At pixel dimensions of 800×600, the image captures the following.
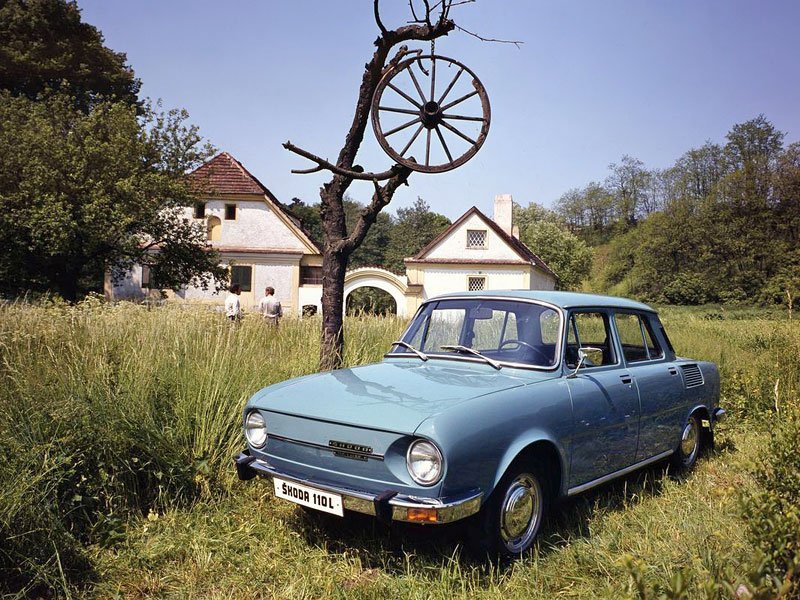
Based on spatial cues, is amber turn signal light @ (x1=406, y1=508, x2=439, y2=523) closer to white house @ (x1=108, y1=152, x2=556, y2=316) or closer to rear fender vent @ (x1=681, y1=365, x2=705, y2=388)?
rear fender vent @ (x1=681, y1=365, x2=705, y2=388)

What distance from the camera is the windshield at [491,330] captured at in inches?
174

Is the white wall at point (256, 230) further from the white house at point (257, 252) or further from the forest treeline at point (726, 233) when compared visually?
the forest treeline at point (726, 233)

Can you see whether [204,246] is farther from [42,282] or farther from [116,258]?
[42,282]

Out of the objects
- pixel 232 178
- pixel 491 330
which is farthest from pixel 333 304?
pixel 232 178

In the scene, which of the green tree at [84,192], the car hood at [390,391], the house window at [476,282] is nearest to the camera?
the car hood at [390,391]

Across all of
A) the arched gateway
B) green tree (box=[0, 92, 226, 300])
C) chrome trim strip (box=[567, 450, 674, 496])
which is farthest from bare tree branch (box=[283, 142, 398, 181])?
the arched gateway

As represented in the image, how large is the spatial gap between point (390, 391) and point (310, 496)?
0.77 metres

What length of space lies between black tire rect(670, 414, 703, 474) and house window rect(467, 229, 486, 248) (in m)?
33.0

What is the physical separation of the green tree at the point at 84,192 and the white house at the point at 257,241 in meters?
8.17

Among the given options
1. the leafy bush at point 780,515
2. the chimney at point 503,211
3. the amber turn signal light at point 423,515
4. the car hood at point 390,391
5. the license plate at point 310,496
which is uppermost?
the chimney at point 503,211

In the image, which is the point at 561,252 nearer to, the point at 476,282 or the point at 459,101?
the point at 476,282

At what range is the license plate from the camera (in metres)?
3.44

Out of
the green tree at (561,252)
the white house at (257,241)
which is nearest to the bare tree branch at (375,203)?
the white house at (257,241)

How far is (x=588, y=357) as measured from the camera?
4.66m
